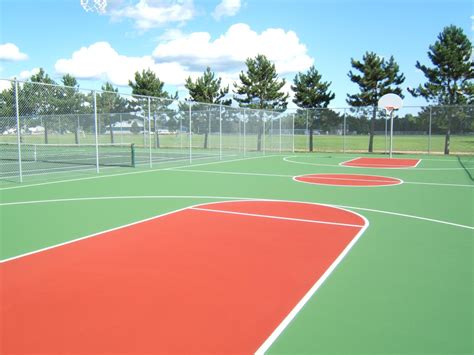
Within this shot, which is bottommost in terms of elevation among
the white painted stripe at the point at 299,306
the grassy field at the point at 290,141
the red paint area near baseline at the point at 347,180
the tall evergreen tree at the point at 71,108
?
the white painted stripe at the point at 299,306

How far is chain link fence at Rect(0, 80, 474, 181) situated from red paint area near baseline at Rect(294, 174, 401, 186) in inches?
338

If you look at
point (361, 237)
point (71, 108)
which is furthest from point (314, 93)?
point (361, 237)

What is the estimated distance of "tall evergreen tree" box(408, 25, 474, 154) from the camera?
23453 mm

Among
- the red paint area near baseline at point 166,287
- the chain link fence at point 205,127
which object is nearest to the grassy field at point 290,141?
the chain link fence at point 205,127

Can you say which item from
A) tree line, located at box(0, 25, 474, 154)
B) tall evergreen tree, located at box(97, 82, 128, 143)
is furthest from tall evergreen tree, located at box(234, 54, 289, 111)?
tall evergreen tree, located at box(97, 82, 128, 143)

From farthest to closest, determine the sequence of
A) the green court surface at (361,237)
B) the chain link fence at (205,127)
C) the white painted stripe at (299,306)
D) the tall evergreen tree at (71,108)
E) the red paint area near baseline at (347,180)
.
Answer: the tall evergreen tree at (71,108) < the chain link fence at (205,127) < the red paint area near baseline at (347,180) < the green court surface at (361,237) < the white painted stripe at (299,306)

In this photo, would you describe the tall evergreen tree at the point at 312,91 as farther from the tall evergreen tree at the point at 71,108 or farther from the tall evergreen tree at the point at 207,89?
the tall evergreen tree at the point at 71,108

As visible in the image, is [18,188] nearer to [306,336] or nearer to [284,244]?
[284,244]

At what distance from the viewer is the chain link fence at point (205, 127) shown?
22.8 meters

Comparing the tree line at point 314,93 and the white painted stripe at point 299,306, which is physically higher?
the tree line at point 314,93

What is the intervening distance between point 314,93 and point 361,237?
24.2m

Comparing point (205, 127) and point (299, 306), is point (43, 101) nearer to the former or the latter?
point (205, 127)

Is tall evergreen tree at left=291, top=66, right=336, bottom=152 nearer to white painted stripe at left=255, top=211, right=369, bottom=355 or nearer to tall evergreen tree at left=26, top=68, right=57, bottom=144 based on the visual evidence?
tall evergreen tree at left=26, top=68, right=57, bottom=144

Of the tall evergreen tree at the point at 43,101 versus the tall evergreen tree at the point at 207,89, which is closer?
the tall evergreen tree at the point at 43,101
